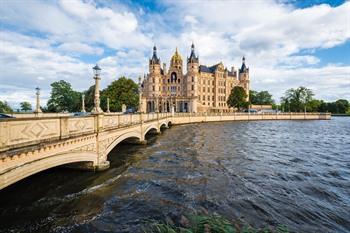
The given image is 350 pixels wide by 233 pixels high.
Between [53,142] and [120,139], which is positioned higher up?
[53,142]

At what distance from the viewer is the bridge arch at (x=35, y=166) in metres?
5.52

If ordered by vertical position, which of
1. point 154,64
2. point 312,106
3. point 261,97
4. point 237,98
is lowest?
point 312,106

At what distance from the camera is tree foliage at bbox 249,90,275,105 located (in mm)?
129250

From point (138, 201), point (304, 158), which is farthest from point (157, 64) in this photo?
point (138, 201)

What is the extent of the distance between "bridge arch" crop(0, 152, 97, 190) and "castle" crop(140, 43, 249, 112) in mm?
71792

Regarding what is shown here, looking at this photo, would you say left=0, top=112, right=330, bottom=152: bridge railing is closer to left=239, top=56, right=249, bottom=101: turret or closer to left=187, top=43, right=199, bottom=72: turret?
left=187, top=43, right=199, bottom=72: turret

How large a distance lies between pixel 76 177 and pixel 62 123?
3.67 m

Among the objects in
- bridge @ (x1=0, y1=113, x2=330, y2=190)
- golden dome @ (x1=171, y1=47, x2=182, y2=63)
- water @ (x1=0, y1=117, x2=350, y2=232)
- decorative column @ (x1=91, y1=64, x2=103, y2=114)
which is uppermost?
golden dome @ (x1=171, y1=47, x2=182, y2=63)

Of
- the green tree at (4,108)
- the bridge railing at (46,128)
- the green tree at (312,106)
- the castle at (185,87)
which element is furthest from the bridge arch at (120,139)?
the green tree at (312,106)

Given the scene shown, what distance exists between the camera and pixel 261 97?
13125 cm

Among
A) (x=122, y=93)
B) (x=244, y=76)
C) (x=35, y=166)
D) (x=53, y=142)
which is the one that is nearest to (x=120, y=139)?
(x=53, y=142)

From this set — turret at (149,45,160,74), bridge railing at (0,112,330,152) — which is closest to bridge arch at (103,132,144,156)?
bridge railing at (0,112,330,152)

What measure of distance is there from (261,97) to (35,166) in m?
140

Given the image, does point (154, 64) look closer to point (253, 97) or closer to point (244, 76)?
point (244, 76)
